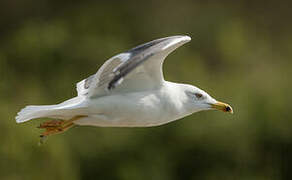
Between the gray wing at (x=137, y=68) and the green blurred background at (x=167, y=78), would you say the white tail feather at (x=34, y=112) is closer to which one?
the gray wing at (x=137, y=68)

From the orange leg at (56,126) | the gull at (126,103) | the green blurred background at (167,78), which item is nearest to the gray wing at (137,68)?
the gull at (126,103)

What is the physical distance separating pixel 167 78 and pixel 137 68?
251 inches

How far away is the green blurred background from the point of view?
1151 centimetres

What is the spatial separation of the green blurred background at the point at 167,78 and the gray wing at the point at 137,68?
3.69m

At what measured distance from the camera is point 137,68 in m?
6.57

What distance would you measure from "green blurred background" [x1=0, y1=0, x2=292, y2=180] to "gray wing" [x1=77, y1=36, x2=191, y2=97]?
369 centimetres

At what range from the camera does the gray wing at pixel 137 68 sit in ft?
19.9

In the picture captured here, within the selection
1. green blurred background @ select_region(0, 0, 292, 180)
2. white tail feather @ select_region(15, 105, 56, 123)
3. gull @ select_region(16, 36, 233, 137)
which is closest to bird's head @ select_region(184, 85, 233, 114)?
gull @ select_region(16, 36, 233, 137)

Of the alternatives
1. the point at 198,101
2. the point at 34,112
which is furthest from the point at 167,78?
the point at 34,112

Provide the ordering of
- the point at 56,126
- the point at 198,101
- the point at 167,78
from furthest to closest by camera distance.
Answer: the point at 167,78, the point at 198,101, the point at 56,126

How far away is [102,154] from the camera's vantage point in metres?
11.8

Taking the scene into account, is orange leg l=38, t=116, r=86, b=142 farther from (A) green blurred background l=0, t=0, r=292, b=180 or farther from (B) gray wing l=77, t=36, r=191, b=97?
(A) green blurred background l=0, t=0, r=292, b=180

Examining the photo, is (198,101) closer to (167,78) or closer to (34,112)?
(34,112)

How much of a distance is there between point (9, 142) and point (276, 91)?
188 inches
